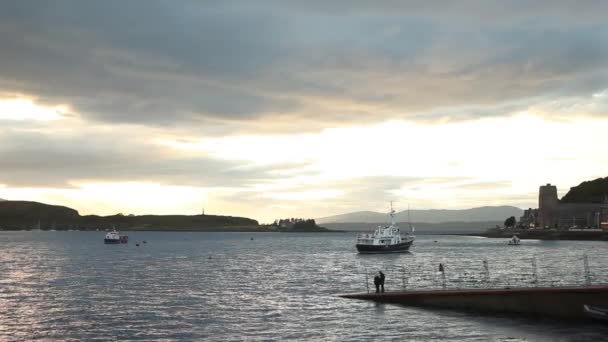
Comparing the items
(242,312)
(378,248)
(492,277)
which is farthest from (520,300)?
(378,248)

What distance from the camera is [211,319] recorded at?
156 feet

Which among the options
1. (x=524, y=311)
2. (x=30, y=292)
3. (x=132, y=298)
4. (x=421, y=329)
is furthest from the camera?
(x=30, y=292)

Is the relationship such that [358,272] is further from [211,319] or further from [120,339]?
[120,339]

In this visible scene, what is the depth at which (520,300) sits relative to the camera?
46281 millimetres

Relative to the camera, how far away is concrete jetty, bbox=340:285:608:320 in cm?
4366

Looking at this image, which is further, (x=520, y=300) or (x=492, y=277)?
(x=492, y=277)

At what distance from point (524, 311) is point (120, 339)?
1118 inches

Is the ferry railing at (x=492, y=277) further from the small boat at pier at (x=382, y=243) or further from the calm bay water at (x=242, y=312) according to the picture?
the small boat at pier at (x=382, y=243)

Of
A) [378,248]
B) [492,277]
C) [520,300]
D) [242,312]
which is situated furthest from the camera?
[378,248]

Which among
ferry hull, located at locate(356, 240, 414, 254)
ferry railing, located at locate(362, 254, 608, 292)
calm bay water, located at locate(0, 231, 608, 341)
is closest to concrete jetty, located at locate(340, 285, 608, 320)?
calm bay water, located at locate(0, 231, 608, 341)

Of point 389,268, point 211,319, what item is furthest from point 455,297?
point 389,268

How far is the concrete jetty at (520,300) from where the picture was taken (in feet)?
143

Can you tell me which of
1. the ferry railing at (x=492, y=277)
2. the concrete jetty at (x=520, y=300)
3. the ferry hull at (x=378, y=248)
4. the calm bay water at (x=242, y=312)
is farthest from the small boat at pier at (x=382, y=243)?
the concrete jetty at (x=520, y=300)

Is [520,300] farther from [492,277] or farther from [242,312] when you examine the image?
[492,277]
